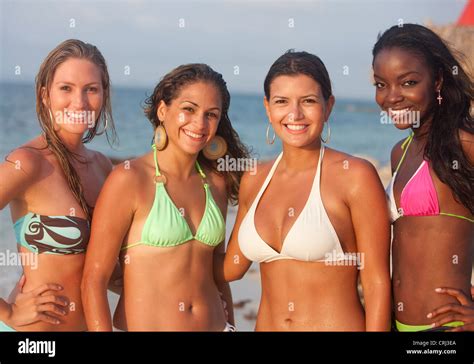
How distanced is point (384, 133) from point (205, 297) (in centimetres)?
1784

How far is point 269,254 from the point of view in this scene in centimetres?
373

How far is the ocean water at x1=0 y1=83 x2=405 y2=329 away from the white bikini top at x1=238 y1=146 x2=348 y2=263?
11.7 meters

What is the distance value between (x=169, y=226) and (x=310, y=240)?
872 mm

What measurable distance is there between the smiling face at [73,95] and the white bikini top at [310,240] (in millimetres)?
1305

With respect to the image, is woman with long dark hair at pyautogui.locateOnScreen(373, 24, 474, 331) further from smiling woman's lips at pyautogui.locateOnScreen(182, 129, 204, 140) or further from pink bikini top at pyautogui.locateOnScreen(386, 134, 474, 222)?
smiling woman's lips at pyautogui.locateOnScreen(182, 129, 204, 140)

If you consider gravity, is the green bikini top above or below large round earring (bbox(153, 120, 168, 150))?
below

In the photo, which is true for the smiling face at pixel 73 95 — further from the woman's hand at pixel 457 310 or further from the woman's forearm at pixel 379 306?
the woman's hand at pixel 457 310

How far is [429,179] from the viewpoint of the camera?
3801 millimetres

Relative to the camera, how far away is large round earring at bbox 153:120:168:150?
3971 mm

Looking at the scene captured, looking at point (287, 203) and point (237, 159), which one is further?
point (237, 159)

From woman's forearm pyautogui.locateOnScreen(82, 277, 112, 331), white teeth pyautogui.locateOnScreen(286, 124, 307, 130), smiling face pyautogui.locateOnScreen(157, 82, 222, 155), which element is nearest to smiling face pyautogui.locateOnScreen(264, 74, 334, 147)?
white teeth pyautogui.locateOnScreen(286, 124, 307, 130)

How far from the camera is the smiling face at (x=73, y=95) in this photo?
3.93 m
